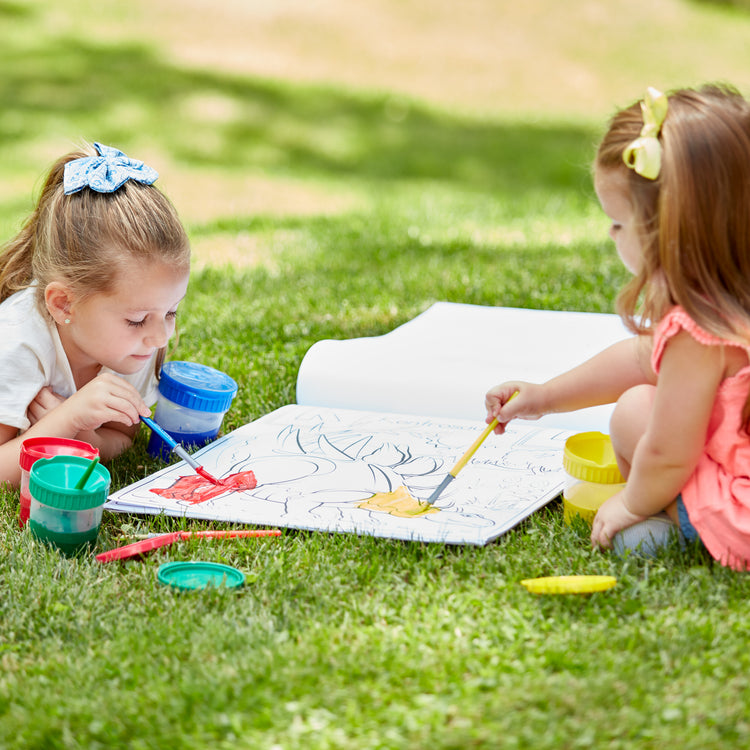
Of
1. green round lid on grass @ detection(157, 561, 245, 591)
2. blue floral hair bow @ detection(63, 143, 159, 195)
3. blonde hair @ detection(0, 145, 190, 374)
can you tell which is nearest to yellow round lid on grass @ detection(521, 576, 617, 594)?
green round lid on grass @ detection(157, 561, 245, 591)

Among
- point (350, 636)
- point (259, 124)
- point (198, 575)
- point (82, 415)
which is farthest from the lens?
point (259, 124)

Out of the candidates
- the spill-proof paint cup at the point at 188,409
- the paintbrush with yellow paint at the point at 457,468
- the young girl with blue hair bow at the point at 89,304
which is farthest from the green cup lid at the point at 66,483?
the paintbrush with yellow paint at the point at 457,468

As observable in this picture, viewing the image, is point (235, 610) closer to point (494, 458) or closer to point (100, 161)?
point (494, 458)

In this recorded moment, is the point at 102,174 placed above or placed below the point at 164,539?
above

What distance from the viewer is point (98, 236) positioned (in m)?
2.19

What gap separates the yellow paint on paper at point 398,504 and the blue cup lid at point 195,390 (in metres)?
0.49

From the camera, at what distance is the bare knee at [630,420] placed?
5.75 ft

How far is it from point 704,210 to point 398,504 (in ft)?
2.64

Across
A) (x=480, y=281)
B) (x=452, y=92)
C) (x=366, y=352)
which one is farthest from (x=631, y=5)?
(x=366, y=352)

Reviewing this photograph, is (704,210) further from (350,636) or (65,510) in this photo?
(65,510)

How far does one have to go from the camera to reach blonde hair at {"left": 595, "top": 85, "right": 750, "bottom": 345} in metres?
1.59

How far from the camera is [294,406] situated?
2.59 metres

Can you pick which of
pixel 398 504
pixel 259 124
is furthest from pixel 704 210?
pixel 259 124

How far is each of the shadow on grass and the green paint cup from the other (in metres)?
5.67
